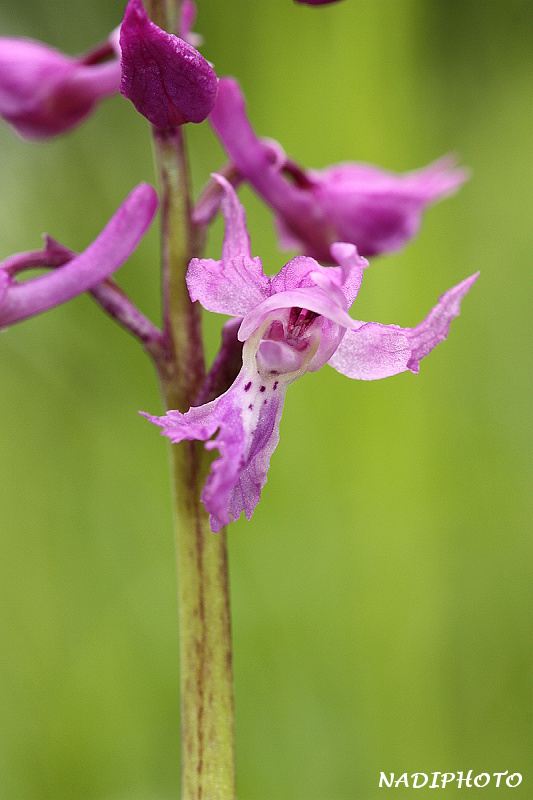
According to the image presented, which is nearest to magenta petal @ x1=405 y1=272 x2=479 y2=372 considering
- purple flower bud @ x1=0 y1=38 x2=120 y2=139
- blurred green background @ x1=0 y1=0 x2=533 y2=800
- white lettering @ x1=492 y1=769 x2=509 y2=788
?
purple flower bud @ x1=0 y1=38 x2=120 y2=139

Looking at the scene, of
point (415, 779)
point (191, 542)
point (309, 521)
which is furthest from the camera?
point (309, 521)

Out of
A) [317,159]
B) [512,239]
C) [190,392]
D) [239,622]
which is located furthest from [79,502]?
[512,239]

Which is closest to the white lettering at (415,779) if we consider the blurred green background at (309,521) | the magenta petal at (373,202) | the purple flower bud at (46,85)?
the blurred green background at (309,521)

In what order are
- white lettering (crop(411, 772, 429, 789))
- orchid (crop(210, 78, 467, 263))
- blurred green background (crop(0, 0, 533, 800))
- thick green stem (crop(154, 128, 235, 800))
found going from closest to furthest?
thick green stem (crop(154, 128, 235, 800)), orchid (crop(210, 78, 467, 263)), white lettering (crop(411, 772, 429, 789)), blurred green background (crop(0, 0, 533, 800))

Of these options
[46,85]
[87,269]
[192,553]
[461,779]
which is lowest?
[461,779]

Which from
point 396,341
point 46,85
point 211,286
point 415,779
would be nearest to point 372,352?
point 396,341

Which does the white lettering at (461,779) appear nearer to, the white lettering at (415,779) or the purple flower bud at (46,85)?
the white lettering at (415,779)

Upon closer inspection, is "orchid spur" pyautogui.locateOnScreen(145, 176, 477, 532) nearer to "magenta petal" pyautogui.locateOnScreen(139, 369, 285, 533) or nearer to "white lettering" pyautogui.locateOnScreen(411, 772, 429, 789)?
"magenta petal" pyautogui.locateOnScreen(139, 369, 285, 533)

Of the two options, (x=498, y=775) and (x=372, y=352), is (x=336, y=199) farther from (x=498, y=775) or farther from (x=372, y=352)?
(x=498, y=775)
